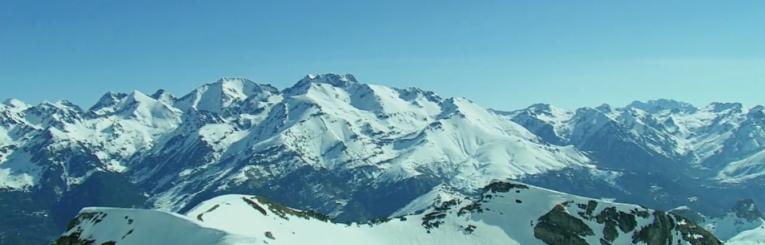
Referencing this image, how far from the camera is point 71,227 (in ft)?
655

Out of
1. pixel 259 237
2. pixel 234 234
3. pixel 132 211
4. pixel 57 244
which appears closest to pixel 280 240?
pixel 259 237

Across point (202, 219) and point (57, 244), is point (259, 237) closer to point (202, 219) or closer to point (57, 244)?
point (202, 219)

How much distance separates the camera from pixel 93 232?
192875 mm

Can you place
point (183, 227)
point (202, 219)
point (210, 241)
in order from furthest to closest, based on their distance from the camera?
point (202, 219)
point (183, 227)
point (210, 241)

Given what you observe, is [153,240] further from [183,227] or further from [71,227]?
[71,227]

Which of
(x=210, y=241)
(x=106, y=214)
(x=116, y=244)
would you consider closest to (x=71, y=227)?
(x=106, y=214)

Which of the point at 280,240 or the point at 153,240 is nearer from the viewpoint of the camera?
the point at 153,240

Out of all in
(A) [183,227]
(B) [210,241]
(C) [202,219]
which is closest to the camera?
(B) [210,241]

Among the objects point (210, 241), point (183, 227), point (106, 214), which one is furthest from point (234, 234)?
point (106, 214)

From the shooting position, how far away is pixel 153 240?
18325 cm

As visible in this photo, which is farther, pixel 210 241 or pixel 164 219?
pixel 164 219

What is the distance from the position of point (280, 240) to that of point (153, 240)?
103 ft

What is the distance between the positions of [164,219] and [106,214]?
1840 cm

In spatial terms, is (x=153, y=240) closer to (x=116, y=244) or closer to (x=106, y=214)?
(x=116, y=244)
